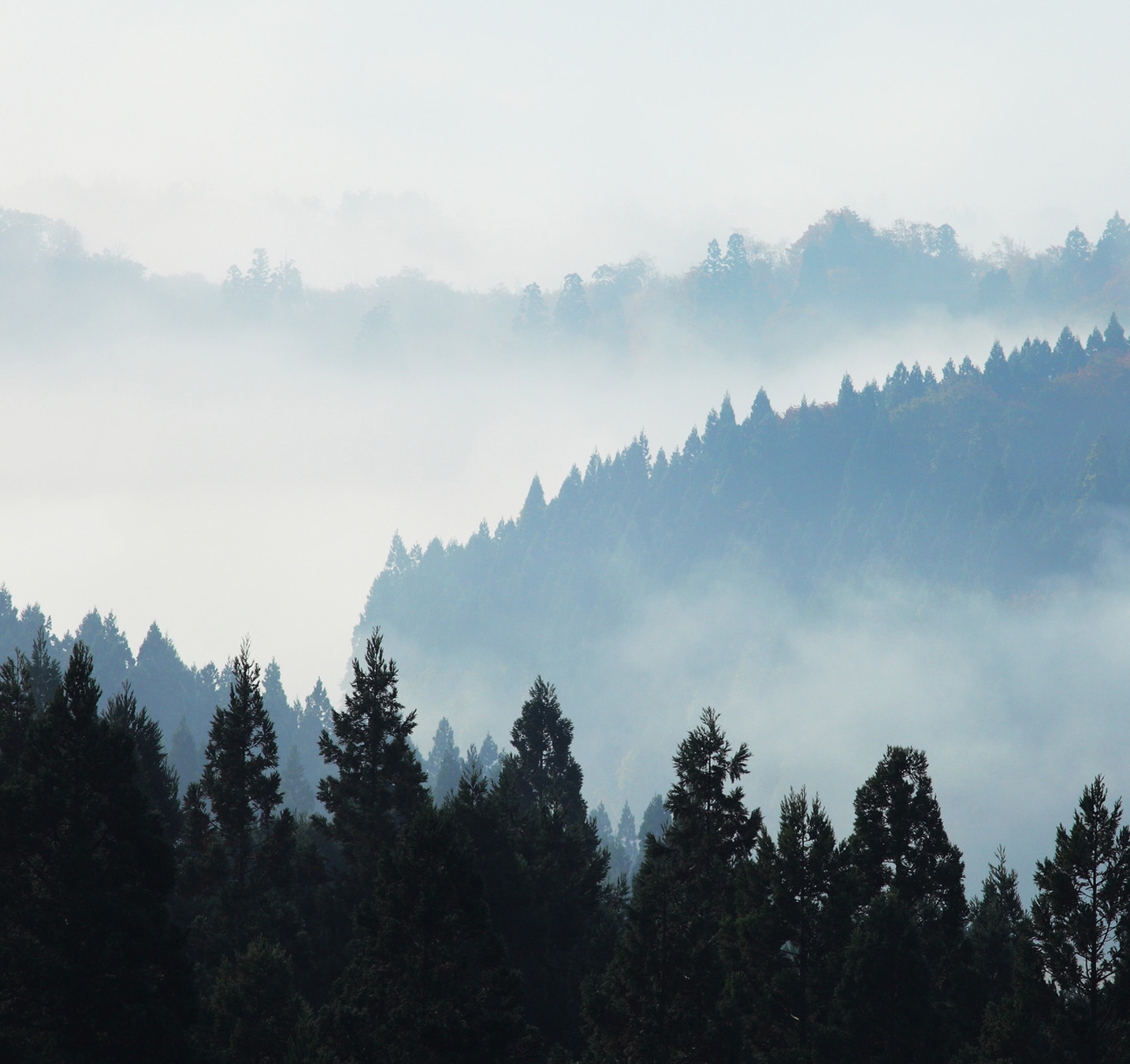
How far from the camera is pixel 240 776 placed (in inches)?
1657

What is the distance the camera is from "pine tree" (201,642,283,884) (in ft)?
137

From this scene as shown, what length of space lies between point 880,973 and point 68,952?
81.3 ft

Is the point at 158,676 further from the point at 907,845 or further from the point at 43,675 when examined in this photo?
the point at 907,845

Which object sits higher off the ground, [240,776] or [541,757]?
[541,757]

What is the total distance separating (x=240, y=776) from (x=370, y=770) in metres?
7.14

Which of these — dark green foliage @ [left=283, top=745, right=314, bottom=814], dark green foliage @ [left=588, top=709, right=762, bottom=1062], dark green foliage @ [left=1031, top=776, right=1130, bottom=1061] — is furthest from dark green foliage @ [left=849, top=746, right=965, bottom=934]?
dark green foliage @ [left=283, top=745, right=314, bottom=814]

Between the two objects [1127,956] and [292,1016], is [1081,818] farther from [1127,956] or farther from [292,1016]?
[292,1016]

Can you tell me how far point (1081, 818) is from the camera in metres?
36.1

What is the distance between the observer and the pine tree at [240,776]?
41719mm

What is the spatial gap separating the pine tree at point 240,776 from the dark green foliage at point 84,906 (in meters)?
14.0

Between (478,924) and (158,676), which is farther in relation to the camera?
(158,676)

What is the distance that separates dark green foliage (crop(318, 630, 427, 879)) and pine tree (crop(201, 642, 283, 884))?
185 inches

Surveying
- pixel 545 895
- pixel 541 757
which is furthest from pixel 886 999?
pixel 541 757

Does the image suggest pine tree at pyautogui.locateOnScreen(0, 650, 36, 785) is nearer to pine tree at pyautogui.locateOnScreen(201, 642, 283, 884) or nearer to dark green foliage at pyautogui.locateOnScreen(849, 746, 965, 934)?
pine tree at pyautogui.locateOnScreen(201, 642, 283, 884)
